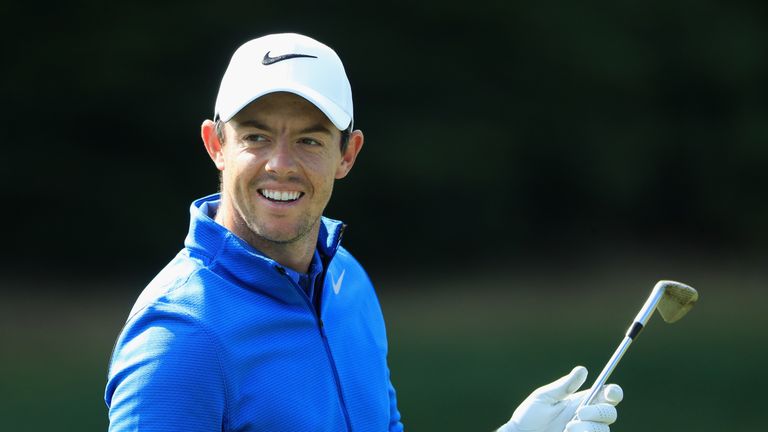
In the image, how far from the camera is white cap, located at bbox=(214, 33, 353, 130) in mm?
1679

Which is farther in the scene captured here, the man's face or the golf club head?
the golf club head

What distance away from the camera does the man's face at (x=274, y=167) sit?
1687mm

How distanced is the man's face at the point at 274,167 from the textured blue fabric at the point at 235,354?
59 mm

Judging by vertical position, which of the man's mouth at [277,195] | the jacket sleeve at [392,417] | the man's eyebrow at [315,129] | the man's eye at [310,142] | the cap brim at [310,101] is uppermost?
the cap brim at [310,101]

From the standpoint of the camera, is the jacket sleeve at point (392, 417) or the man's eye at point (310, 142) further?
the jacket sleeve at point (392, 417)

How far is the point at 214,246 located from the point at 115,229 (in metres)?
4.78

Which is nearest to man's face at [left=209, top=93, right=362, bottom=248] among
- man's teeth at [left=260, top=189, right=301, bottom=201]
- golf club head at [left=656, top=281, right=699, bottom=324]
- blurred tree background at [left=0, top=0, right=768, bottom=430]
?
man's teeth at [left=260, top=189, right=301, bottom=201]

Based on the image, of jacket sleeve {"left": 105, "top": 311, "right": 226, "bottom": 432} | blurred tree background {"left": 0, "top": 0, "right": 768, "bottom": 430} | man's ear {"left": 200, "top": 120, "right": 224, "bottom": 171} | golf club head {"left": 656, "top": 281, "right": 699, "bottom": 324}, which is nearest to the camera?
jacket sleeve {"left": 105, "top": 311, "right": 226, "bottom": 432}

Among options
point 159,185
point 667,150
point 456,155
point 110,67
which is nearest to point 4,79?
point 110,67

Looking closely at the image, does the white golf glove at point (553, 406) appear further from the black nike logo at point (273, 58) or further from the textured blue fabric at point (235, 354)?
the black nike logo at point (273, 58)

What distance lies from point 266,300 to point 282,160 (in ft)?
0.69

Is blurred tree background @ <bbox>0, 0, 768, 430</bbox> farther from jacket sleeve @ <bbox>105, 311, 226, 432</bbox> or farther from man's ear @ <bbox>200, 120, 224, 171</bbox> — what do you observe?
jacket sleeve @ <bbox>105, 311, 226, 432</bbox>

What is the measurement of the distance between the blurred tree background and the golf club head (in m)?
2.91

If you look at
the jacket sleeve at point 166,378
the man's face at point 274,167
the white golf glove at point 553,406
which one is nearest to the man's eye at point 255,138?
the man's face at point 274,167
